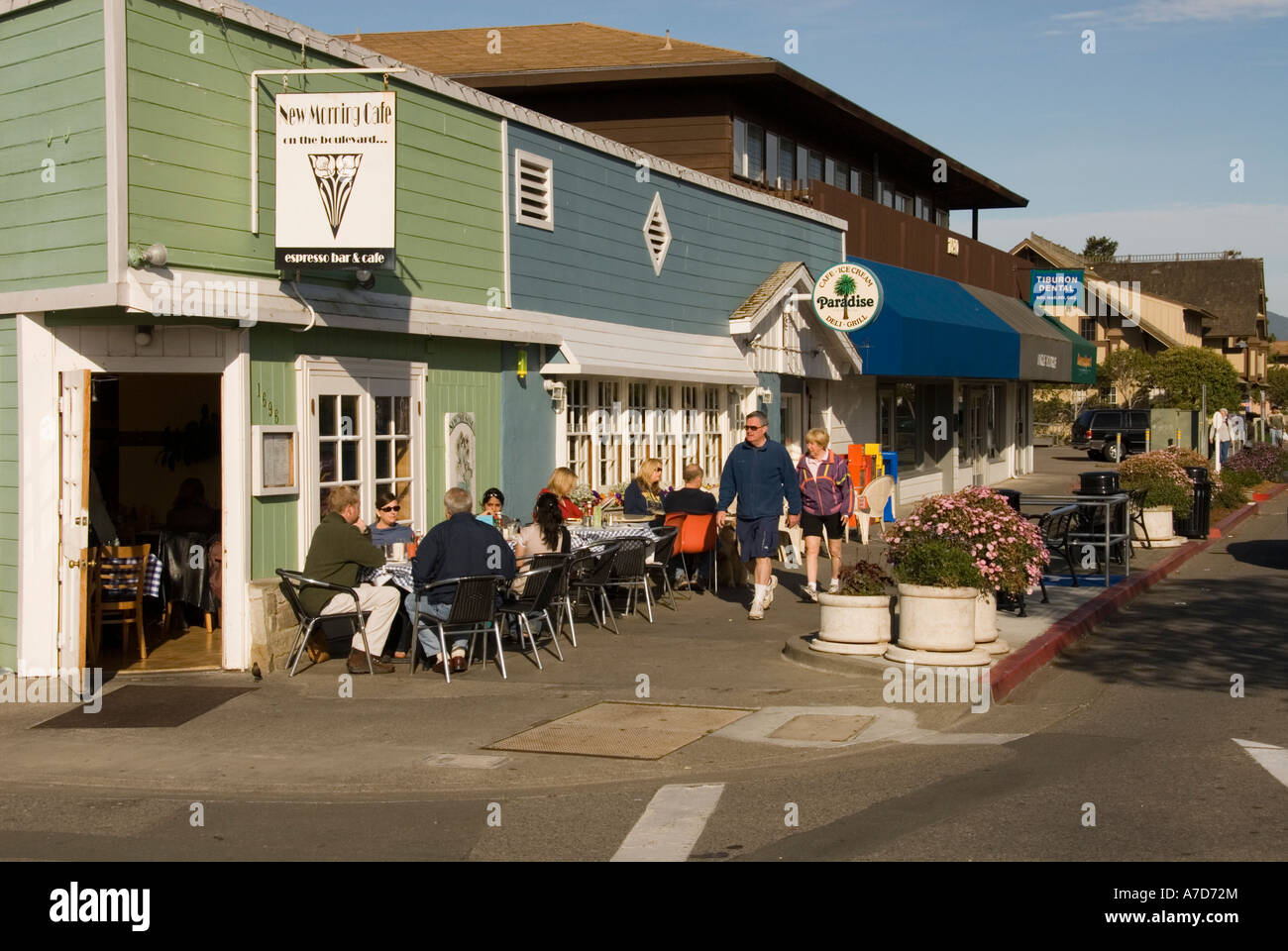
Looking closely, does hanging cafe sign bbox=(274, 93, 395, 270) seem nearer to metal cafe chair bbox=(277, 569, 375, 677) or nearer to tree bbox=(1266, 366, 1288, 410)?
metal cafe chair bbox=(277, 569, 375, 677)

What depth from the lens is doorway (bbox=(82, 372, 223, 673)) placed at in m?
11.6

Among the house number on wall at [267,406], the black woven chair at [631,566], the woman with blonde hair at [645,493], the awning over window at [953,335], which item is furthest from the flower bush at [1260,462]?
the house number on wall at [267,406]

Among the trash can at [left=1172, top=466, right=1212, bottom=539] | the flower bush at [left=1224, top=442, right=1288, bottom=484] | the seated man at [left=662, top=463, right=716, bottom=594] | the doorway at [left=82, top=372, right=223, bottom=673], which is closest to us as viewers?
the doorway at [left=82, top=372, right=223, bottom=673]

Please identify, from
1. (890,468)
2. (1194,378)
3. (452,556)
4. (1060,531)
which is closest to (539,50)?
(890,468)

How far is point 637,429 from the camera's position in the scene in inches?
678

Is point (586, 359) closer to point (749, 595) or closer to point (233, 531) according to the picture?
point (749, 595)

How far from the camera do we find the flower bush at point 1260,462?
33781 mm

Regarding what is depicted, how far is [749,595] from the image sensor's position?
15.2m

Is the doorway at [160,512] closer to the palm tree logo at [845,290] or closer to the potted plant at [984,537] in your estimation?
the potted plant at [984,537]

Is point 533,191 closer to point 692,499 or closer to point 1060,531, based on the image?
point 692,499

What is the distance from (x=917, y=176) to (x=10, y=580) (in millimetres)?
25856

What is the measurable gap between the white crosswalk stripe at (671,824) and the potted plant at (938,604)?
3269 millimetres

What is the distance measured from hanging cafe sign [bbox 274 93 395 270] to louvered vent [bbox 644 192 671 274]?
6918 millimetres

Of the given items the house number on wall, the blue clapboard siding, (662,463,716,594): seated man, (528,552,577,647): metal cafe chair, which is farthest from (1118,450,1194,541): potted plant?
the house number on wall
